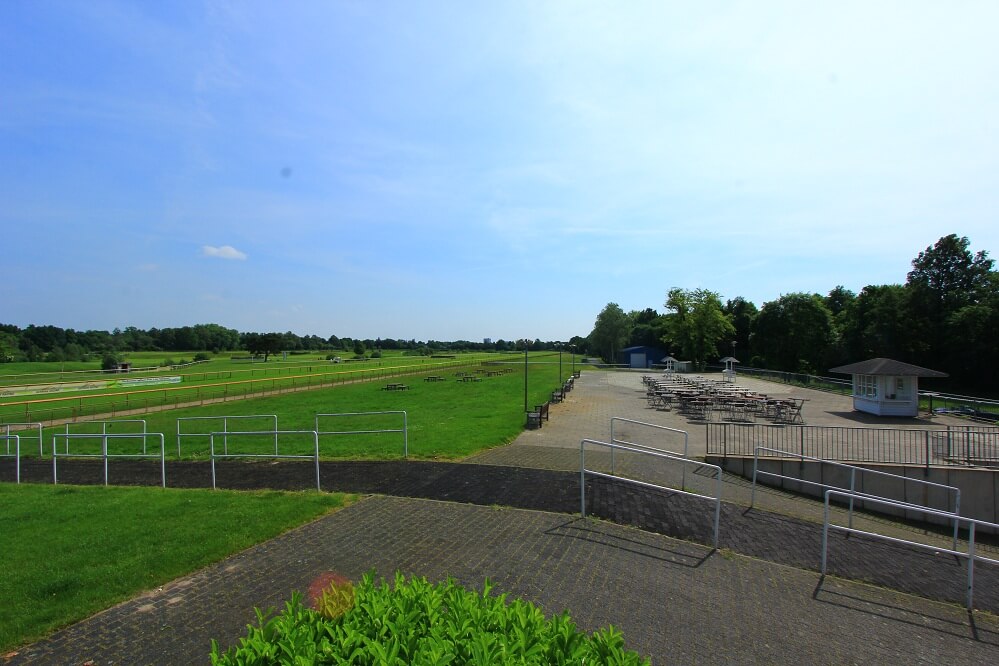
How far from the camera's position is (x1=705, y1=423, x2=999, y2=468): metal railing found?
13.4 meters

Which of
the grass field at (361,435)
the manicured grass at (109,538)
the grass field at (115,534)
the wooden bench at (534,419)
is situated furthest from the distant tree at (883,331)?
the manicured grass at (109,538)

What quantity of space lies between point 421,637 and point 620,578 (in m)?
3.66

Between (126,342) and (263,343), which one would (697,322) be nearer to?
(263,343)

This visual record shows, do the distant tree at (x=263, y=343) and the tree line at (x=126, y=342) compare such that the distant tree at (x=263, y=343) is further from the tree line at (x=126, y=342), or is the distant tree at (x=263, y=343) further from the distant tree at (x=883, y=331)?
the distant tree at (x=883, y=331)

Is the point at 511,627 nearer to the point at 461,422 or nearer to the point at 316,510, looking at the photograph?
the point at 316,510

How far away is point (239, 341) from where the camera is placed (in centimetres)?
16450

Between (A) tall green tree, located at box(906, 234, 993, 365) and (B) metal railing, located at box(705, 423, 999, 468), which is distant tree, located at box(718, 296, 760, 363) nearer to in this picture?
(A) tall green tree, located at box(906, 234, 993, 365)

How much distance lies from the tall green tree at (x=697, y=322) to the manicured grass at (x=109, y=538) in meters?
59.6

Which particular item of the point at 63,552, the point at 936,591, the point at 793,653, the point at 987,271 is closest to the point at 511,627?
the point at 793,653

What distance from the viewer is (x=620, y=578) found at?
5.43 metres

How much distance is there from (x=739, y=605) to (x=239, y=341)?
595ft

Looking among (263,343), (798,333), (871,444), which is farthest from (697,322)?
(263,343)

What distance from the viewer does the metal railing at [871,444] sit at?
1338 cm

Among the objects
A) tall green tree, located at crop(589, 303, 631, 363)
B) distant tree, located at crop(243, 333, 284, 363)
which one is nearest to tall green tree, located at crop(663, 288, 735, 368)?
tall green tree, located at crop(589, 303, 631, 363)
